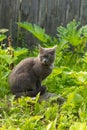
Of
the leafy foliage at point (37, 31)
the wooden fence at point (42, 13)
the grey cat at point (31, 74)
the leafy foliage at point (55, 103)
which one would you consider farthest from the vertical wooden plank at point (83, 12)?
the grey cat at point (31, 74)

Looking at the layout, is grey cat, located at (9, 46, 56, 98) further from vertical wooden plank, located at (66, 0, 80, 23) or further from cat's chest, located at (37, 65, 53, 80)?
vertical wooden plank, located at (66, 0, 80, 23)

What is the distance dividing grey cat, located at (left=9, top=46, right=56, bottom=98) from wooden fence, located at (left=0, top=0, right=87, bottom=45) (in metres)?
2.56

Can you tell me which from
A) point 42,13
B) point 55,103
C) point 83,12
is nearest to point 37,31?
point 42,13

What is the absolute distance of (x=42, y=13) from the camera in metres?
10.4

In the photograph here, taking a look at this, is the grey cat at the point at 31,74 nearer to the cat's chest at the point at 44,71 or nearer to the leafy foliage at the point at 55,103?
the cat's chest at the point at 44,71

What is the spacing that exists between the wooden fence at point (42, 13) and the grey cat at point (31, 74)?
2.56 metres

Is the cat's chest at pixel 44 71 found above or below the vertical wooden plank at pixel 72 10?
below

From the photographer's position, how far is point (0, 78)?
834cm

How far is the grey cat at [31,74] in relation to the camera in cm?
781

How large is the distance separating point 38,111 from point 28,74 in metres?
0.83

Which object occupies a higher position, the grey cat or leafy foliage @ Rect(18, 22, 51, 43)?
leafy foliage @ Rect(18, 22, 51, 43)

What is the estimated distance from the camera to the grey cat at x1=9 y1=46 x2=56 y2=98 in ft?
25.6

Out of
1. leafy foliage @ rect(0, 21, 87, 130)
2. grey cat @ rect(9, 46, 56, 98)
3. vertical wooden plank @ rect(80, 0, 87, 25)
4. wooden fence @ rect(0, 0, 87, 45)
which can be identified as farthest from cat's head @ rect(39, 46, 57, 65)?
vertical wooden plank @ rect(80, 0, 87, 25)

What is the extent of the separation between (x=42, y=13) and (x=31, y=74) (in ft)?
9.18
